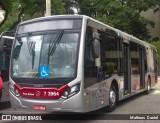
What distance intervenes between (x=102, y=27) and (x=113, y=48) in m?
1.22

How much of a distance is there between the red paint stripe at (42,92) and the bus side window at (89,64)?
0.71 metres

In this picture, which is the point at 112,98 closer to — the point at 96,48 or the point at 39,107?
the point at 96,48

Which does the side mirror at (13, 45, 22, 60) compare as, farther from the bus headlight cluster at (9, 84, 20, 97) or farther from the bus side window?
the bus side window

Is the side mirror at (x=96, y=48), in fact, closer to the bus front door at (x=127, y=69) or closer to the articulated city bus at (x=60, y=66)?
the articulated city bus at (x=60, y=66)

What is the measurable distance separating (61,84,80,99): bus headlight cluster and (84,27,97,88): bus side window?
32cm

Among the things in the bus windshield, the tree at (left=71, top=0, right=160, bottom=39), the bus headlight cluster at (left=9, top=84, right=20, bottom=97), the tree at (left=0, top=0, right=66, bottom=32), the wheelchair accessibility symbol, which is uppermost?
the tree at (left=71, top=0, right=160, bottom=39)

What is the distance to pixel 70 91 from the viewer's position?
906cm

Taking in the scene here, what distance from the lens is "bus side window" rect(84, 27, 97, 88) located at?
9.42 meters

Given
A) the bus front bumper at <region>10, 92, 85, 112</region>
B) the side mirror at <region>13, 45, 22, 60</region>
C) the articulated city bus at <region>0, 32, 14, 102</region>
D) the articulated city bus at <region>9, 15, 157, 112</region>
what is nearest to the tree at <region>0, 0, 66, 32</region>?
the articulated city bus at <region>0, 32, 14, 102</region>

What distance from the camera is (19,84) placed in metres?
9.73

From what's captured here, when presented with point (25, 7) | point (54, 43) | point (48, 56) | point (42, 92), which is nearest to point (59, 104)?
point (42, 92)

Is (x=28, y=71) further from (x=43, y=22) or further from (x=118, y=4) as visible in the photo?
(x=118, y=4)

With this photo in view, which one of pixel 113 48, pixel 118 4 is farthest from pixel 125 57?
pixel 118 4

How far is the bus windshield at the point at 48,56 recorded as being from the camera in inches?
366
